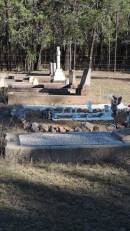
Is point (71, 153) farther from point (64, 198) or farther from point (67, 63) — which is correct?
point (67, 63)

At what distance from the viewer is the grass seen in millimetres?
4590

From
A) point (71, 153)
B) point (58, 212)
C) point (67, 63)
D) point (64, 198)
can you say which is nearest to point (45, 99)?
point (71, 153)

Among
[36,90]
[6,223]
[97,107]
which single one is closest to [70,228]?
[6,223]

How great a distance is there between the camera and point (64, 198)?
528 centimetres

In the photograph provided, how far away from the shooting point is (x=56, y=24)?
33156mm

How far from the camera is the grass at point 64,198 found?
4590 mm

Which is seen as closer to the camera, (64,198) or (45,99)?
(64,198)

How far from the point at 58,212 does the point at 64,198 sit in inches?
16.4

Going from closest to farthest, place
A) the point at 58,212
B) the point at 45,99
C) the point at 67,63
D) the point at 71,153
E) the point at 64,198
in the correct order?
1. the point at 58,212
2. the point at 64,198
3. the point at 71,153
4. the point at 45,99
5. the point at 67,63

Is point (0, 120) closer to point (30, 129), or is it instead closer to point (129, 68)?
point (30, 129)

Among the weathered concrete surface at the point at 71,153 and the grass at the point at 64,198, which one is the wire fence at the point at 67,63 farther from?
the grass at the point at 64,198

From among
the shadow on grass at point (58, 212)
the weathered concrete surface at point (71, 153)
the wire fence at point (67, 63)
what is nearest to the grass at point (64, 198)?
the shadow on grass at point (58, 212)

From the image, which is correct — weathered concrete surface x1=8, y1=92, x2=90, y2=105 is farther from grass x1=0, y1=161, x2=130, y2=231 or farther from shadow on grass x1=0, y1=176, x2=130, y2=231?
shadow on grass x1=0, y1=176, x2=130, y2=231

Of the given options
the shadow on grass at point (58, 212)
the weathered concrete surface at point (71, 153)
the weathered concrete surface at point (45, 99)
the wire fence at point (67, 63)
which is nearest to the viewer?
the shadow on grass at point (58, 212)
